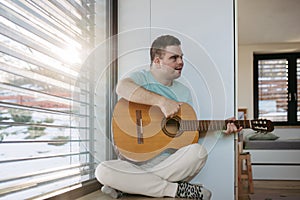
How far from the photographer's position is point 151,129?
1.88m

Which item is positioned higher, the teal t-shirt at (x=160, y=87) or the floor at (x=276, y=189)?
the teal t-shirt at (x=160, y=87)

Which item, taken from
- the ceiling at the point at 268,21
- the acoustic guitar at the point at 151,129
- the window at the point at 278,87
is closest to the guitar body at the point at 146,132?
the acoustic guitar at the point at 151,129

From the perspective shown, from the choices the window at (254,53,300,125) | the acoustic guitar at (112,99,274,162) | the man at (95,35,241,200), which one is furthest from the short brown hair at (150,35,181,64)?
the window at (254,53,300,125)

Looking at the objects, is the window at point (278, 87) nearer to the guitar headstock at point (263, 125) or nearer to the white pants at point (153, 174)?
the guitar headstock at point (263, 125)

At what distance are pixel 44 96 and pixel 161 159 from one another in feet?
2.25

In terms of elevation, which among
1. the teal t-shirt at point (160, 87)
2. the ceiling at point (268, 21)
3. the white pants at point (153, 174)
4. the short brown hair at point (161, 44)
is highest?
the ceiling at point (268, 21)

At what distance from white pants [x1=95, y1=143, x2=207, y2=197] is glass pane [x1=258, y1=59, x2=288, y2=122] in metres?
4.29

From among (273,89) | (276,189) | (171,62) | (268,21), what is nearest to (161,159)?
(171,62)

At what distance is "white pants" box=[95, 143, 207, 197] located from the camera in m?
1.79

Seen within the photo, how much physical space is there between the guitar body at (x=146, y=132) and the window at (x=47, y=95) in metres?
0.26

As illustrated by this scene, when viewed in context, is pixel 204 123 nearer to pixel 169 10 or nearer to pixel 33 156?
pixel 169 10

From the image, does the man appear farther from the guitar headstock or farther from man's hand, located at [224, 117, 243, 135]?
the guitar headstock

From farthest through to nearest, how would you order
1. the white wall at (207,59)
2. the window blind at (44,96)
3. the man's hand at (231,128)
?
the white wall at (207,59) → the man's hand at (231,128) → the window blind at (44,96)

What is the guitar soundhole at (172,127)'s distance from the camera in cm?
187
